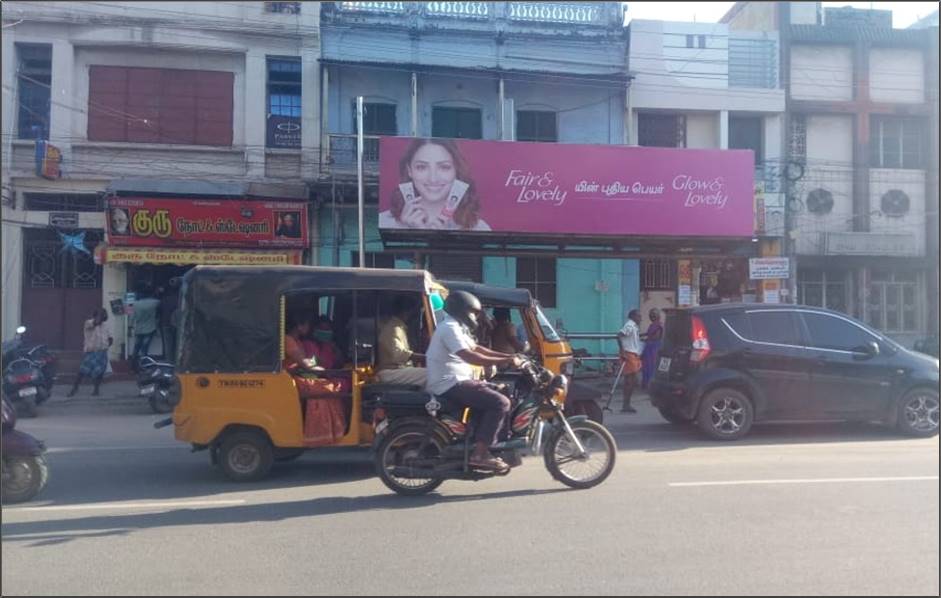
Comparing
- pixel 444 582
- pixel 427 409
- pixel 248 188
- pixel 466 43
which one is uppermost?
pixel 466 43

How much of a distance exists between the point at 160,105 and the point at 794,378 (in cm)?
1431

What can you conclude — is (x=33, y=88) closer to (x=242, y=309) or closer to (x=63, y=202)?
(x=63, y=202)

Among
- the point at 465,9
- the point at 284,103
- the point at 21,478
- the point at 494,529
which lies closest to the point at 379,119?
the point at 284,103

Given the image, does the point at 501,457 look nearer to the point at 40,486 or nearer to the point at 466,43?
the point at 40,486

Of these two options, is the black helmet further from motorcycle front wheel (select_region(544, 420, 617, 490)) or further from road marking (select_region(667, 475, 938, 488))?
road marking (select_region(667, 475, 938, 488))

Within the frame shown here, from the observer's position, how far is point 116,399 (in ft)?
47.3

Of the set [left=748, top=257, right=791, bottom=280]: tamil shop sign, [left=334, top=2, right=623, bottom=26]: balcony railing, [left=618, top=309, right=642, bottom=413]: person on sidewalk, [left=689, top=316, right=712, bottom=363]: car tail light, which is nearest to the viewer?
[left=689, top=316, right=712, bottom=363]: car tail light

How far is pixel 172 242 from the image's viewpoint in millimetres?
17281

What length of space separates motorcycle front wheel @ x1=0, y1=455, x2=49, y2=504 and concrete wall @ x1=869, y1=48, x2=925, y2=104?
71.5 ft

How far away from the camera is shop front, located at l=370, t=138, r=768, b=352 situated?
51.9 feet

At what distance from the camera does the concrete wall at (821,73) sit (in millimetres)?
21562

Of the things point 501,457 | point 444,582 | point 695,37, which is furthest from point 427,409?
point 695,37

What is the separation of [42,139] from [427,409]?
14.2 meters

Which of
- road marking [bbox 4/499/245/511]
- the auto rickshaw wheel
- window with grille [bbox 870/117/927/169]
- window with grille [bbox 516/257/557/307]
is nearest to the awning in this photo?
window with grille [bbox 516/257/557/307]
